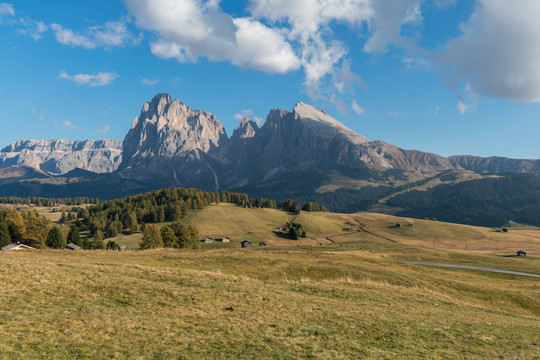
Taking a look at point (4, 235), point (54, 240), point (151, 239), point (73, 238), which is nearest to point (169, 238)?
point (151, 239)

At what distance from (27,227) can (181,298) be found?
9678 cm

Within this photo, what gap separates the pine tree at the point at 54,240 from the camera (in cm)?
9700

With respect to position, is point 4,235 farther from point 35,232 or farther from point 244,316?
point 244,316

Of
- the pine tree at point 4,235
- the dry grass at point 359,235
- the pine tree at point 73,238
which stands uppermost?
the pine tree at point 4,235

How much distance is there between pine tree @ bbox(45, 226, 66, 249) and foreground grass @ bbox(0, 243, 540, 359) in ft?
252

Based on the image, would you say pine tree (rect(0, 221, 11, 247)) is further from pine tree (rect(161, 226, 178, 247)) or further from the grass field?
the grass field

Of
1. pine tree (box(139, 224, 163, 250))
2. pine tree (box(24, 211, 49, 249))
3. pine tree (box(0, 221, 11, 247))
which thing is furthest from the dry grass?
pine tree (box(0, 221, 11, 247))

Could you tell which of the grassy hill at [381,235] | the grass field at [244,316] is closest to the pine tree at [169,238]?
the grassy hill at [381,235]

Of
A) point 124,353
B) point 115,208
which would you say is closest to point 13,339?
point 124,353

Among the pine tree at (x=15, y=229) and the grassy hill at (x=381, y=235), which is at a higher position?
the pine tree at (x=15, y=229)

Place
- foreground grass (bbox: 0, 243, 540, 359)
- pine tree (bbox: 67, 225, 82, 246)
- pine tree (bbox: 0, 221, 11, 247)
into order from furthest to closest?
1. pine tree (bbox: 67, 225, 82, 246)
2. pine tree (bbox: 0, 221, 11, 247)
3. foreground grass (bbox: 0, 243, 540, 359)

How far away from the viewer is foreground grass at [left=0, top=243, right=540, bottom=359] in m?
18.1

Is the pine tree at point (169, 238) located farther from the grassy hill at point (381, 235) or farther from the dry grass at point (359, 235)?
the grassy hill at point (381, 235)

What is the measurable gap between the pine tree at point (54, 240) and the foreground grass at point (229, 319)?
7689 centimetres
